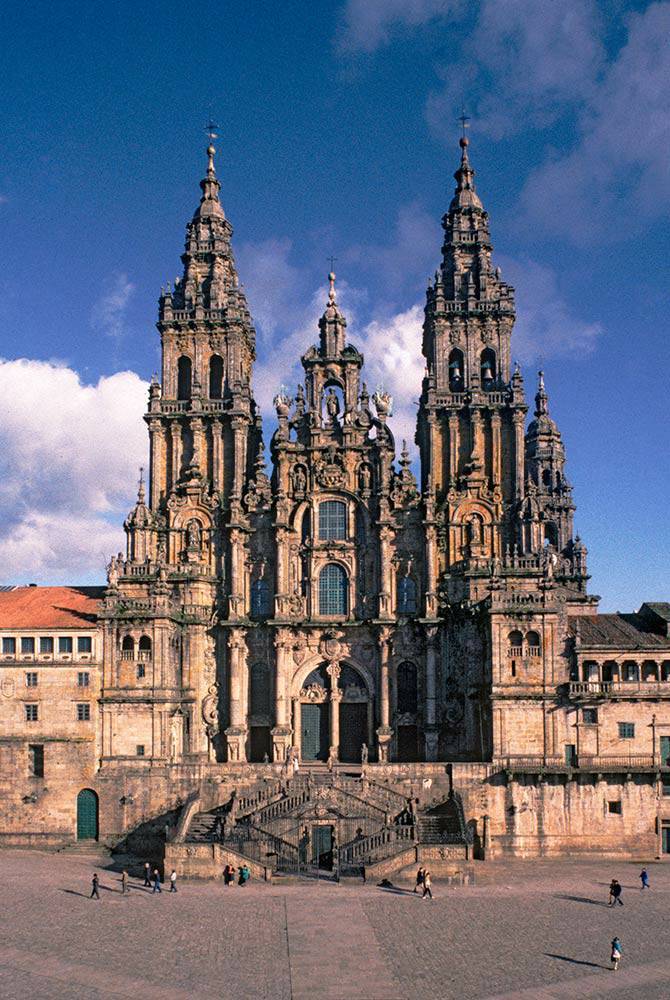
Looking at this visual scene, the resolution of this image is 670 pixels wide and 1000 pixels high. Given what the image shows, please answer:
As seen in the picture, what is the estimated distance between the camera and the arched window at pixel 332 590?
233 feet

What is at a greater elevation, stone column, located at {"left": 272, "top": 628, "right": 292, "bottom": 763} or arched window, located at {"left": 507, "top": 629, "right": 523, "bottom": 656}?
arched window, located at {"left": 507, "top": 629, "right": 523, "bottom": 656}

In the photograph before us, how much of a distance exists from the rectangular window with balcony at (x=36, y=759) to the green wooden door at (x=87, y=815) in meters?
2.94

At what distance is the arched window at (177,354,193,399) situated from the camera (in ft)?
245

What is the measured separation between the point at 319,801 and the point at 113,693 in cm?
1533

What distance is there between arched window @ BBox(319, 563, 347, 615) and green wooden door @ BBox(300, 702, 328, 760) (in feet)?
21.8

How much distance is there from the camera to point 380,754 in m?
66.9

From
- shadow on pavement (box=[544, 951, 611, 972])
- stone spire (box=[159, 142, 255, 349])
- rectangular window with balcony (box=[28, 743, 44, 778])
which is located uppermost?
stone spire (box=[159, 142, 255, 349])

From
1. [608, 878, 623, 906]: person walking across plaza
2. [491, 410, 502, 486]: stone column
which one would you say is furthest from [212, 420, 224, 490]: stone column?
[608, 878, 623, 906]: person walking across plaza

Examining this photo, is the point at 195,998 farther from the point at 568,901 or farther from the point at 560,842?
the point at 560,842

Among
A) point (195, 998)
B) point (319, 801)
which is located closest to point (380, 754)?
point (319, 801)

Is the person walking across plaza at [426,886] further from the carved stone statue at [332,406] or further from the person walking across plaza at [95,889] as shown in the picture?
the carved stone statue at [332,406]

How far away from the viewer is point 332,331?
73.9m

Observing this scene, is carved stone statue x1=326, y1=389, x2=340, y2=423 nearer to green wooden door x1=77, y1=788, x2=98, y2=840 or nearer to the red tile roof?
the red tile roof

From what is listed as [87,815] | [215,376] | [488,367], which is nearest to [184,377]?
[215,376]
